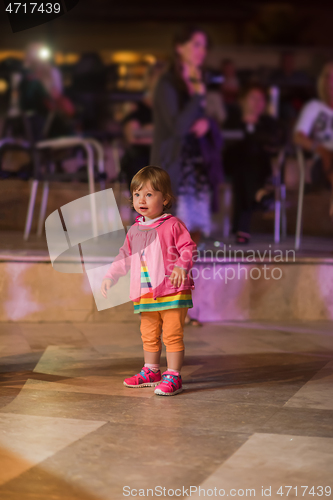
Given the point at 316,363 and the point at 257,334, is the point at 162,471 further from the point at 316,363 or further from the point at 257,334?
the point at 257,334

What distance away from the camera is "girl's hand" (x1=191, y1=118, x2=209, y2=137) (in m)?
5.45

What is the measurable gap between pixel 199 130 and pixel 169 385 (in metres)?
3.03

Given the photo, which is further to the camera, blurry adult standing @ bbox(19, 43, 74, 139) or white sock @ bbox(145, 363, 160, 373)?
blurry adult standing @ bbox(19, 43, 74, 139)

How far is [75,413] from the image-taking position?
2.63 meters

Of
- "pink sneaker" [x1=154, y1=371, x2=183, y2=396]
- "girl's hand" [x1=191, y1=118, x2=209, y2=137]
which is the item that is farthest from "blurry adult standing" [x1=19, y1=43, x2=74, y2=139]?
"pink sneaker" [x1=154, y1=371, x2=183, y2=396]

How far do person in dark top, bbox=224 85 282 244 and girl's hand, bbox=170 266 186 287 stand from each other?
10.5 feet

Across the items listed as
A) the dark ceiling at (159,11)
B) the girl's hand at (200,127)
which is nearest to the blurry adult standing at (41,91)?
the girl's hand at (200,127)

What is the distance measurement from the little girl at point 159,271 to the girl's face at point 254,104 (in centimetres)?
353

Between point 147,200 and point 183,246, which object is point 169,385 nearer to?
point 183,246

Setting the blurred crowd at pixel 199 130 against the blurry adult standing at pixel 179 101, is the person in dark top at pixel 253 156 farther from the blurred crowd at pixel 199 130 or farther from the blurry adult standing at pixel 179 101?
the blurry adult standing at pixel 179 101

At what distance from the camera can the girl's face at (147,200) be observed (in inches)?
118

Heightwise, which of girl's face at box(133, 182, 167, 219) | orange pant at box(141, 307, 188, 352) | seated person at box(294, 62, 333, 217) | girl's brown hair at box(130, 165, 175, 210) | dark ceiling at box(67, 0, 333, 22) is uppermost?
dark ceiling at box(67, 0, 333, 22)

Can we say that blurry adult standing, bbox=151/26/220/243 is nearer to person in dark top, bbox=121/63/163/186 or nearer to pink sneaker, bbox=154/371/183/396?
person in dark top, bbox=121/63/163/186

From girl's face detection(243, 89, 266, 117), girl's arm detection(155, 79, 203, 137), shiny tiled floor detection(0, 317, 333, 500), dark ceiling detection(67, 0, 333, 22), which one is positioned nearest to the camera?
shiny tiled floor detection(0, 317, 333, 500)
